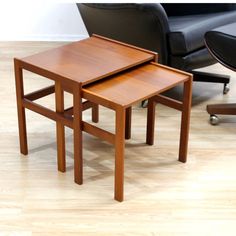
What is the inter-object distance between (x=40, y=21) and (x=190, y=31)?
5.16 feet

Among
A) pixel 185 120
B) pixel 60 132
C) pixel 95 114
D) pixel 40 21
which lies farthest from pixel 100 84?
pixel 40 21

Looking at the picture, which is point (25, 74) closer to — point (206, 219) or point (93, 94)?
point (93, 94)

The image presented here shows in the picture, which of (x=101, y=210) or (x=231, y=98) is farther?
(x=231, y=98)

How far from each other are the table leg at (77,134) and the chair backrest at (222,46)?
2.79 feet

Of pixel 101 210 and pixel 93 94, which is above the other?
pixel 93 94

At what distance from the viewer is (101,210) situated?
2.47 m

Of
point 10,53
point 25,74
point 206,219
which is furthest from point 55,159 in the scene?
point 10,53

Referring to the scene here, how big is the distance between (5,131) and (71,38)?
4.94ft

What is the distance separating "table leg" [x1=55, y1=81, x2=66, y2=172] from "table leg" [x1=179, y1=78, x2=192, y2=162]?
1.79 ft

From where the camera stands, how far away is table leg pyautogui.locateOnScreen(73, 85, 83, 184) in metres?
2.46

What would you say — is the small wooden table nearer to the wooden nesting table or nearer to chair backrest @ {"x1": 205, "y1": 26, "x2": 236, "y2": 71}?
the wooden nesting table

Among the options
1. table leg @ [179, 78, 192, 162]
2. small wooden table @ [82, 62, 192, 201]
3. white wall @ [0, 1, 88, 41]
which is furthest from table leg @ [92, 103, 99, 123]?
white wall @ [0, 1, 88, 41]

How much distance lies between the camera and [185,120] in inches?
107

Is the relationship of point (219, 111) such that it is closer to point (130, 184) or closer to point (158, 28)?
point (158, 28)
